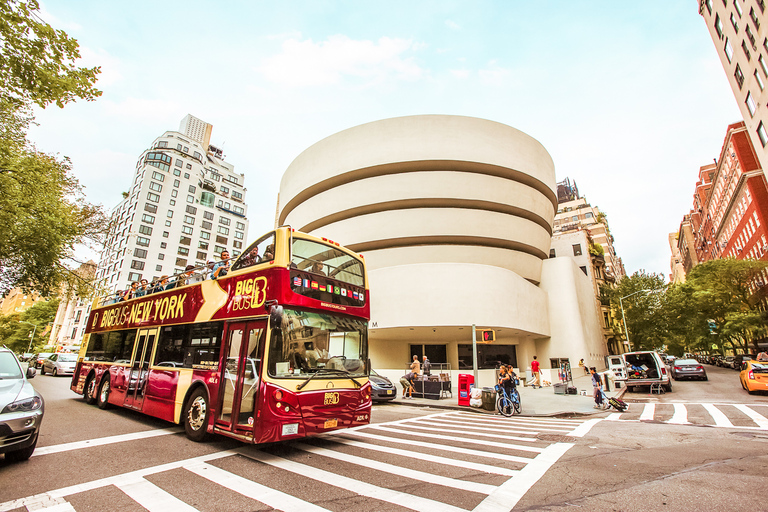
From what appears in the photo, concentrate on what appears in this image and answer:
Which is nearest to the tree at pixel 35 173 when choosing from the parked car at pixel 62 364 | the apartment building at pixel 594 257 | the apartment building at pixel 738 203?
the parked car at pixel 62 364

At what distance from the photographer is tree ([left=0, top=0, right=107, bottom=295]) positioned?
723cm

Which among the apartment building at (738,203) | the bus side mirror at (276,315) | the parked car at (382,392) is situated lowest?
the parked car at (382,392)

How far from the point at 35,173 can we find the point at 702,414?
22960 millimetres

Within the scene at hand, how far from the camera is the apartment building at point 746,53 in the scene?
2777 centimetres

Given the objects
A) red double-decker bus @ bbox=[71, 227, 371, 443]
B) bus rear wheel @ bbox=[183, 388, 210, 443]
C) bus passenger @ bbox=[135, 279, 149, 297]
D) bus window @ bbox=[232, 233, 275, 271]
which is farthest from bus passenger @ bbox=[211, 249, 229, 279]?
bus passenger @ bbox=[135, 279, 149, 297]

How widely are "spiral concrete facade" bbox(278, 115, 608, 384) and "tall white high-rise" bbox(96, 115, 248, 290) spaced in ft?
130

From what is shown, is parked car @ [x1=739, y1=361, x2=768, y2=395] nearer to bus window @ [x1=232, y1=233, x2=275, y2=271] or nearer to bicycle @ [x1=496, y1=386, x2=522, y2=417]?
bicycle @ [x1=496, y1=386, x2=522, y2=417]

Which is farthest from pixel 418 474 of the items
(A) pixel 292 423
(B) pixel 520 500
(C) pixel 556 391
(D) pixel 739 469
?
(C) pixel 556 391

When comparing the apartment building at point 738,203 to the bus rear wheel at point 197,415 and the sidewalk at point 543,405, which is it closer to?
the sidewalk at point 543,405

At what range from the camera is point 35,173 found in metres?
11.3

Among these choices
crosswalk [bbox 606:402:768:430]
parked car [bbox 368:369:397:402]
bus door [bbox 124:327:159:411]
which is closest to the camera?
bus door [bbox 124:327:159:411]

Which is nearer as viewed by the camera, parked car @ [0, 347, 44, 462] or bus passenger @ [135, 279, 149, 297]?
parked car @ [0, 347, 44, 462]

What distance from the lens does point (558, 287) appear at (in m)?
33.6

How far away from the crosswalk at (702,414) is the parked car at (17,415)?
1399 cm
